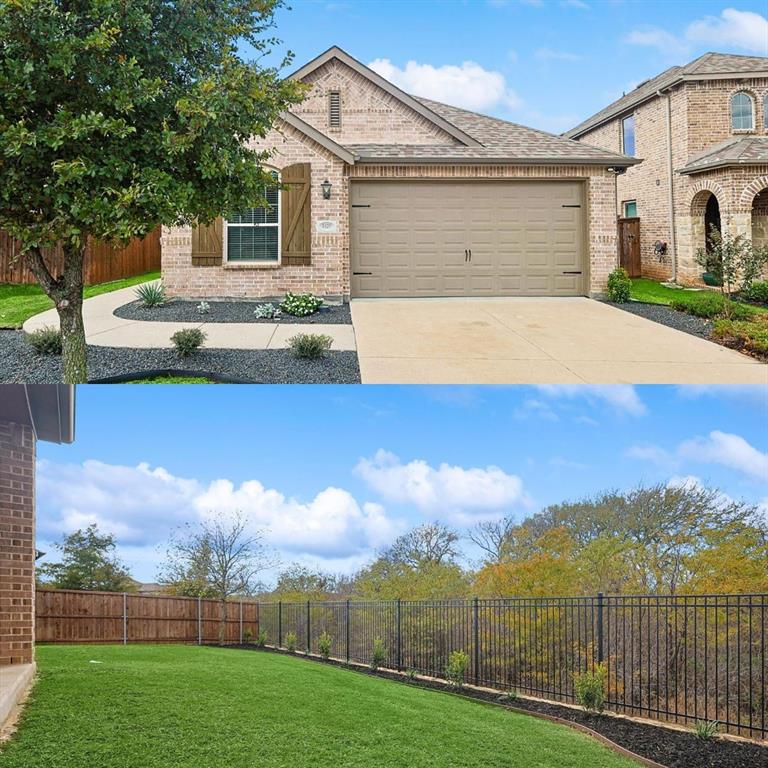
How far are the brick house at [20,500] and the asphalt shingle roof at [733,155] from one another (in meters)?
17.1

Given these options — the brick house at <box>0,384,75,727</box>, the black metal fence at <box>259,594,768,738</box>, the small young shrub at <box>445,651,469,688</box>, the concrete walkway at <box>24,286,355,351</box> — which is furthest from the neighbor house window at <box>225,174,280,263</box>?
the brick house at <box>0,384,75,727</box>

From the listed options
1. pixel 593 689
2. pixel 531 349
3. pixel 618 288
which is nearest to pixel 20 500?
pixel 593 689

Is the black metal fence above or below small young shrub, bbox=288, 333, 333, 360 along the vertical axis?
below

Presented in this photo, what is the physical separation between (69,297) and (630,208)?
20.3m

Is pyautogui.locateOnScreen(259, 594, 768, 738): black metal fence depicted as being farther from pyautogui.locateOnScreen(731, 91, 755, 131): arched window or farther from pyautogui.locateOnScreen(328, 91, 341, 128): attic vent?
pyautogui.locateOnScreen(731, 91, 755, 131): arched window

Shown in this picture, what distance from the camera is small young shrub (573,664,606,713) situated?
889cm

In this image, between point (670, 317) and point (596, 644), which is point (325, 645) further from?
point (670, 317)

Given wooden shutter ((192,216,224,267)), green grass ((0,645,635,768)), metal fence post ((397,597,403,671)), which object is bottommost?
metal fence post ((397,597,403,671))

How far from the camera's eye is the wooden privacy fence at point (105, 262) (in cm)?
1806

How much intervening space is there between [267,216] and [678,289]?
396 inches

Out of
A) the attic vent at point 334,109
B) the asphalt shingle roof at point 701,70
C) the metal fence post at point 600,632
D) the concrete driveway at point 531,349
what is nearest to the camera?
the metal fence post at point 600,632

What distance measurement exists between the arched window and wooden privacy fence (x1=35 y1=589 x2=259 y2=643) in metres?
17.6

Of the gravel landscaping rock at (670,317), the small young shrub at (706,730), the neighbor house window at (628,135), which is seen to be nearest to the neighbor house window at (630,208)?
the neighbor house window at (628,135)

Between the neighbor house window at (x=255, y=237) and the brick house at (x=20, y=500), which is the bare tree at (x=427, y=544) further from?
the brick house at (x=20, y=500)
